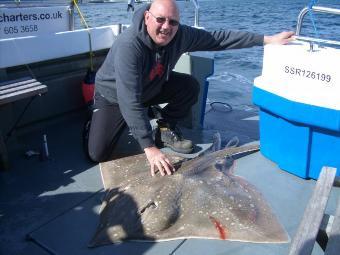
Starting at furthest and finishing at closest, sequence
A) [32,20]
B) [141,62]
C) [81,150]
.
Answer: [32,20] → [81,150] → [141,62]

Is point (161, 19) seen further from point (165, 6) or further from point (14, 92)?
point (14, 92)

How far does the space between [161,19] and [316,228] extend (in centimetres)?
220

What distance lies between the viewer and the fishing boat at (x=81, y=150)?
2.51m

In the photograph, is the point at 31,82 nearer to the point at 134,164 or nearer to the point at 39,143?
the point at 39,143

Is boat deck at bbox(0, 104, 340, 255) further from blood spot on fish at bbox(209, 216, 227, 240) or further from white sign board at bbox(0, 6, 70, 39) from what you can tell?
white sign board at bbox(0, 6, 70, 39)

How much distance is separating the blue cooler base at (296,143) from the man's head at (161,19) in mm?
1020

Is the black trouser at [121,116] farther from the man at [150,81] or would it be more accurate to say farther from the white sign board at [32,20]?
the white sign board at [32,20]

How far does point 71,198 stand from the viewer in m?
3.17

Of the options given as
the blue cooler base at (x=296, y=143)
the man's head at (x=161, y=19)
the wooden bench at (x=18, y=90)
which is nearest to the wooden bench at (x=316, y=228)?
the blue cooler base at (x=296, y=143)

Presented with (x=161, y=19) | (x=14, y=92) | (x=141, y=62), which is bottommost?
(x=14, y=92)

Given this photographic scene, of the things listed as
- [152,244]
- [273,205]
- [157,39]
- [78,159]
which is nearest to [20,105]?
[78,159]

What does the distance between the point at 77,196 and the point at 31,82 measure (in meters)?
1.35

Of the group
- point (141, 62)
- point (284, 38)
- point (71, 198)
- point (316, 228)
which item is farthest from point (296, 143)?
point (71, 198)

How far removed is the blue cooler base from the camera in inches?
124
